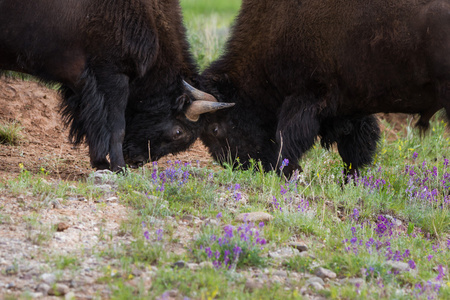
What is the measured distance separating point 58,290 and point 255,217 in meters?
1.72

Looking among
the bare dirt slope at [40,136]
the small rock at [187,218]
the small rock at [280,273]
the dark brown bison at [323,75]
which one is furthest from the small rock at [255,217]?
the bare dirt slope at [40,136]

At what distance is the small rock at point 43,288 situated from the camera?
10.9 feet

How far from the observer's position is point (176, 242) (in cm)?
412

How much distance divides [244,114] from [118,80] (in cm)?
144

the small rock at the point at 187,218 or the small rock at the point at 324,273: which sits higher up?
the small rock at the point at 324,273

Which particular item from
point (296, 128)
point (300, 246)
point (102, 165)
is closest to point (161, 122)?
point (102, 165)

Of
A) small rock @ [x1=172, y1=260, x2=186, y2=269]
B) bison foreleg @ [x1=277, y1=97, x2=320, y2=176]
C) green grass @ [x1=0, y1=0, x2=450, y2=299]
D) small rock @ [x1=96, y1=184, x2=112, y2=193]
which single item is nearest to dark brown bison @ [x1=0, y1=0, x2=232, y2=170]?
bison foreleg @ [x1=277, y1=97, x2=320, y2=176]

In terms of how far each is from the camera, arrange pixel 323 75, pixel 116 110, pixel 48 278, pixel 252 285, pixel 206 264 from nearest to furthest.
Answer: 1. pixel 48 278
2. pixel 252 285
3. pixel 206 264
4. pixel 116 110
5. pixel 323 75

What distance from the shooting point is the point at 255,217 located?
4637 millimetres

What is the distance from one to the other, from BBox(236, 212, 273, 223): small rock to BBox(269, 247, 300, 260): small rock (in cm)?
42

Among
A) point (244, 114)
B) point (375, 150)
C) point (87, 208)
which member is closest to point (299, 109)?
point (244, 114)

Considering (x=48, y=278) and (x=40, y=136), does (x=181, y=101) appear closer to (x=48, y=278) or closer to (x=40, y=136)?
(x=40, y=136)

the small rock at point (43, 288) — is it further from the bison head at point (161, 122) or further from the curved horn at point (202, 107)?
the curved horn at point (202, 107)

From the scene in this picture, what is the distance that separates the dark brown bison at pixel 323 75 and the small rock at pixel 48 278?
311cm
